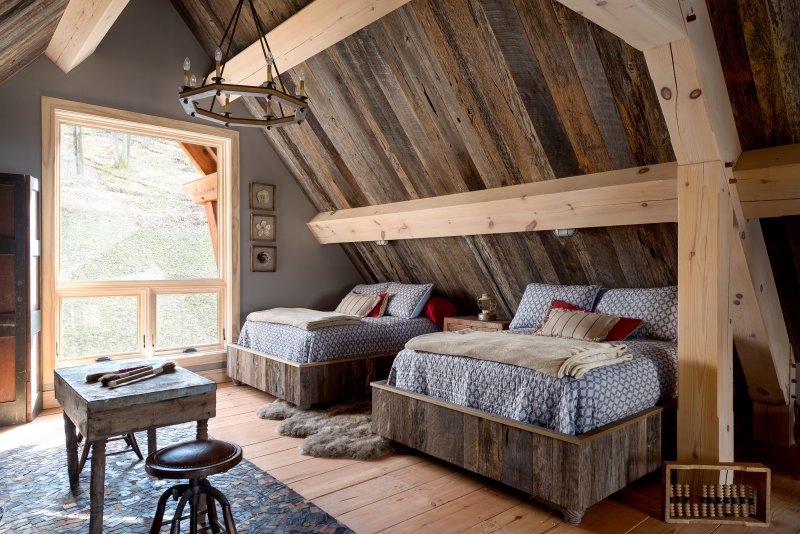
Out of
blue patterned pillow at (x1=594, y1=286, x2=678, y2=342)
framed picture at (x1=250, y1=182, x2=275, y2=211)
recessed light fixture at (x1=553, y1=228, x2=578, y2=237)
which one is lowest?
blue patterned pillow at (x1=594, y1=286, x2=678, y2=342)

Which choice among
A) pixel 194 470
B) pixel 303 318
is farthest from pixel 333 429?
pixel 194 470

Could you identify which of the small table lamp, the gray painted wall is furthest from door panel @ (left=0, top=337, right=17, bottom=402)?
the small table lamp

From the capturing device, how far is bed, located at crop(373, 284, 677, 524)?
231 cm

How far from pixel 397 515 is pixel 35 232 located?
3235 millimetres

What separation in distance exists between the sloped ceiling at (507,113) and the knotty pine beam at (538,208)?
9cm

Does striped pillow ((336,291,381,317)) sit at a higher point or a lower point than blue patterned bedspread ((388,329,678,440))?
higher

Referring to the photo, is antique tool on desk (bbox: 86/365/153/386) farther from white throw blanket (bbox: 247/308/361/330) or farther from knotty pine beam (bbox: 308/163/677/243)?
knotty pine beam (bbox: 308/163/677/243)

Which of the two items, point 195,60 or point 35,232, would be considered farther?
point 195,60

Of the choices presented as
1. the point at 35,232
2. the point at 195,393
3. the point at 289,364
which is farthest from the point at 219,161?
the point at 195,393

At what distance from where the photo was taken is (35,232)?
3750 millimetres

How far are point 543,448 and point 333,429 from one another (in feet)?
5.01

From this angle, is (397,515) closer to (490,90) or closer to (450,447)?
(450,447)

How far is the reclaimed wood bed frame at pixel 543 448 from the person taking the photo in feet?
7.42

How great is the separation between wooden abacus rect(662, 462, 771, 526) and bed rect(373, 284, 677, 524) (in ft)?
0.67
